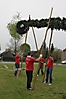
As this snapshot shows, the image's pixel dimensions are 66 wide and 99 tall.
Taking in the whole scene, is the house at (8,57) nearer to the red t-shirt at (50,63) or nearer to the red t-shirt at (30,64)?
the red t-shirt at (50,63)

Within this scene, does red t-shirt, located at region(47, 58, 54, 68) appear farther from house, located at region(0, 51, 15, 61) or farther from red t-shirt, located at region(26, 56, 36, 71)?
house, located at region(0, 51, 15, 61)

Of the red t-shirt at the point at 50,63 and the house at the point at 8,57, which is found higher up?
the red t-shirt at the point at 50,63

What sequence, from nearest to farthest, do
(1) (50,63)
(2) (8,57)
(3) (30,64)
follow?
(3) (30,64) < (1) (50,63) < (2) (8,57)

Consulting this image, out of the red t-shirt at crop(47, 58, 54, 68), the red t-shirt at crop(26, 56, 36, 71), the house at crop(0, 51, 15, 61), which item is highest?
the red t-shirt at crop(26, 56, 36, 71)

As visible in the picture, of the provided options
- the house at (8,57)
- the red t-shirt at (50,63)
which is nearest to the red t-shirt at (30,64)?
the red t-shirt at (50,63)

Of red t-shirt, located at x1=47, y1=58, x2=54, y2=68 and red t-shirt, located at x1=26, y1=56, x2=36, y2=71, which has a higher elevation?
red t-shirt, located at x1=26, y1=56, x2=36, y2=71

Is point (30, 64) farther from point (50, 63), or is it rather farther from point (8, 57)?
point (8, 57)

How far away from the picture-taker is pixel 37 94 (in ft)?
38.5

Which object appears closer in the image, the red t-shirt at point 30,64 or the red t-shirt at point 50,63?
the red t-shirt at point 30,64

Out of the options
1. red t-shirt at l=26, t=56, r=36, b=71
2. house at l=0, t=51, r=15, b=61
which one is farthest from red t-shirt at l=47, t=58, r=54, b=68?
house at l=0, t=51, r=15, b=61

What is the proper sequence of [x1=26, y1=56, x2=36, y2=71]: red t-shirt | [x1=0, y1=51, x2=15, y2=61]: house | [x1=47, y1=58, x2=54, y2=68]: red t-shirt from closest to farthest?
1. [x1=26, y1=56, x2=36, y2=71]: red t-shirt
2. [x1=47, y1=58, x2=54, y2=68]: red t-shirt
3. [x1=0, y1=51, x2=15, y2=61]: house

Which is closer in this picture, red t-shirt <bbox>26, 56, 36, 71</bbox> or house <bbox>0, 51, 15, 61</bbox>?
red t-shirt <bbox>26, 56, 36, 71</bbox>

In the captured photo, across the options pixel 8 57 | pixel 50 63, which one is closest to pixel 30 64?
pixel 50 63

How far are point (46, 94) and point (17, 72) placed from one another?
305 inches
